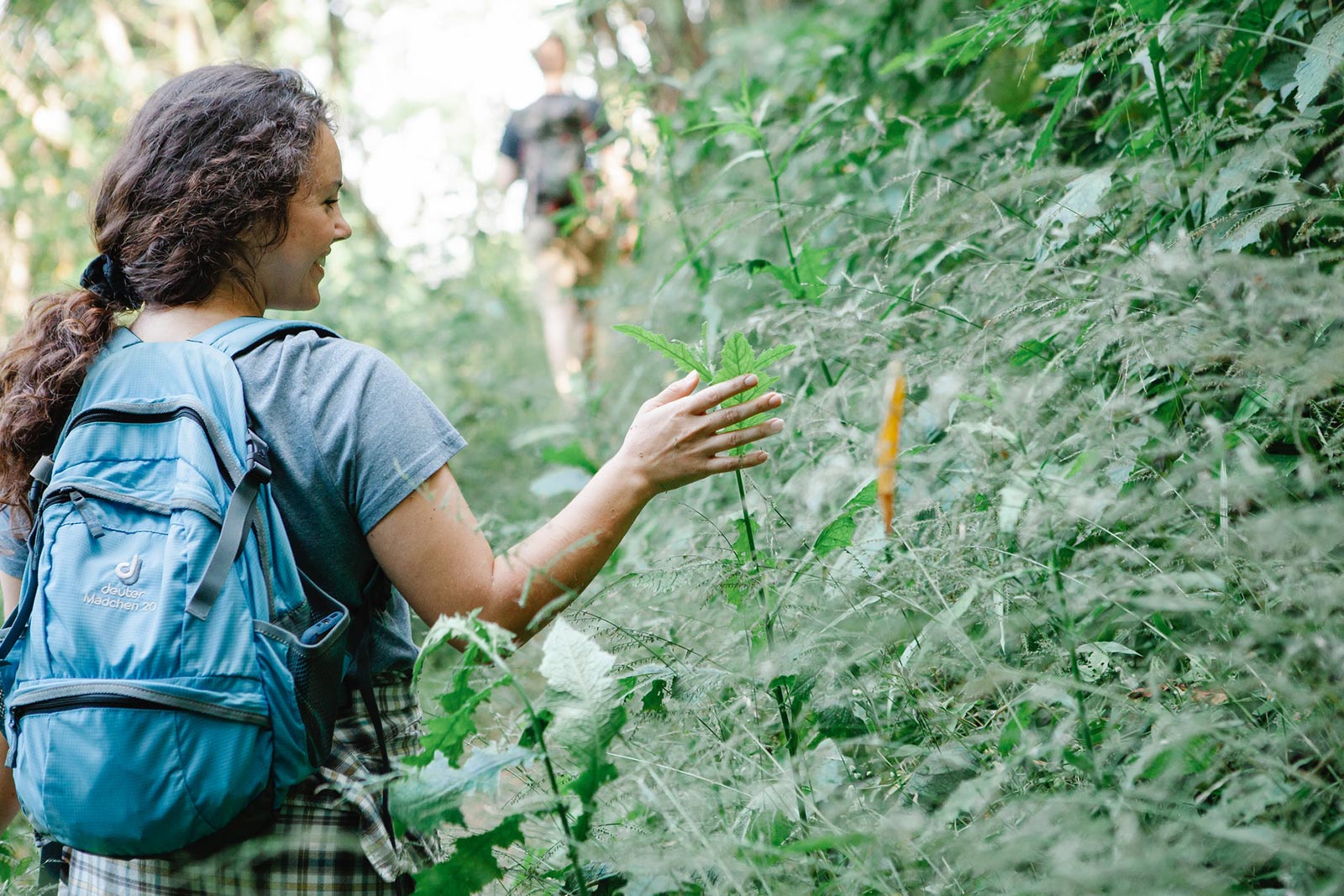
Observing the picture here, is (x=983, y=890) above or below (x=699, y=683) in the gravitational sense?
below

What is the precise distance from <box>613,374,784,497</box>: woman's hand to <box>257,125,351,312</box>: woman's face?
658 millimetres

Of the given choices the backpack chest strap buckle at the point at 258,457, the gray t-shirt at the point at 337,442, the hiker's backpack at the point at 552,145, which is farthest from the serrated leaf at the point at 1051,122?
the hiker's backpack at the point at 552,145

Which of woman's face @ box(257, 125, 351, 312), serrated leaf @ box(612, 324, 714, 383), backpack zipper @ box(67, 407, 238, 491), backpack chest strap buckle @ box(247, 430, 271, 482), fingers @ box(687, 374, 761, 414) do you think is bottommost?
fingers @ box(687, 374, 761, 414)

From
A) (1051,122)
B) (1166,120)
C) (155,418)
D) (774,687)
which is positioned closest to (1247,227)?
(1166,120)

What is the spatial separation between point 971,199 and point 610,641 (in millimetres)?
1256

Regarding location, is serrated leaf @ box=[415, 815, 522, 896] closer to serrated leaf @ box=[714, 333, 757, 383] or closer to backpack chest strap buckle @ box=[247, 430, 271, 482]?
backpack chest strap buckle @ box=[247, 430, 271, 482]

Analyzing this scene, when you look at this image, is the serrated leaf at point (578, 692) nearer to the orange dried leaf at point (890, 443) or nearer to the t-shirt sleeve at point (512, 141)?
the orange dried leaf at point (890, 443)

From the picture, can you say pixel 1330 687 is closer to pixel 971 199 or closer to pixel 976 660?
pixel 976 660

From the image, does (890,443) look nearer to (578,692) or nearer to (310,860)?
(578,692)

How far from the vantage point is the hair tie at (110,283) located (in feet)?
5.27

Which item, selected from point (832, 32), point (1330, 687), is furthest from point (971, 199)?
point (832, 32)

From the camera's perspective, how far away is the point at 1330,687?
1.06 metres

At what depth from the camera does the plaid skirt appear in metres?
1.39

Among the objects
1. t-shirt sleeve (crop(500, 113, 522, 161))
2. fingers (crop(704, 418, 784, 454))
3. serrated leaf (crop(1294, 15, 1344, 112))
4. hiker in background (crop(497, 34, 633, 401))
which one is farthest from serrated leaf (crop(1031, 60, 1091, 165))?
t-shirt sleeve (crop(500, 113, 522, 161))
